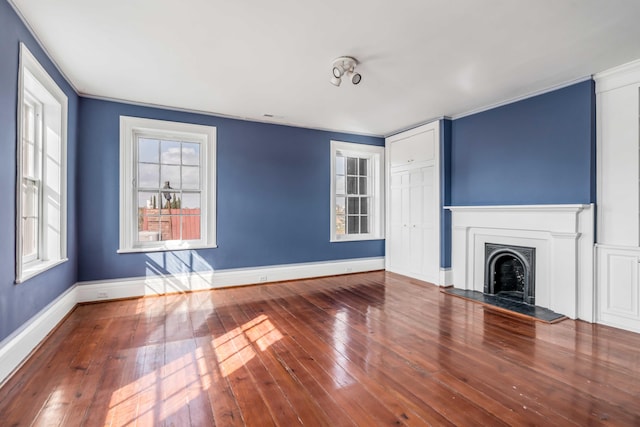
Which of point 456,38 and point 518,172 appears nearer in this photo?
point 456,38

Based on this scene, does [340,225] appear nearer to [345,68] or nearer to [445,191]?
[445,191]

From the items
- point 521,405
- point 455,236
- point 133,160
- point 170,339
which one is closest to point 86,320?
point 170,339

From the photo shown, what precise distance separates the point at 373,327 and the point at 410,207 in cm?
290

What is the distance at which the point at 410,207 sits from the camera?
5.59 m

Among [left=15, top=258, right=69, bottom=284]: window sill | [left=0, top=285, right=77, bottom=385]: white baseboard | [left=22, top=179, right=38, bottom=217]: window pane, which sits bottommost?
[left=0, top=285, right=77, bottom=385]: white baseboard

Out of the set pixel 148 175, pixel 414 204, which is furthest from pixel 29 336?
pixel 414 204

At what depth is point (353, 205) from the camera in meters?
6.07

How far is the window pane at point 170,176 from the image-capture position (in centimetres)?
456

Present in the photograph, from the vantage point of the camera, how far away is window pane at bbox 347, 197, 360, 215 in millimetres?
6023

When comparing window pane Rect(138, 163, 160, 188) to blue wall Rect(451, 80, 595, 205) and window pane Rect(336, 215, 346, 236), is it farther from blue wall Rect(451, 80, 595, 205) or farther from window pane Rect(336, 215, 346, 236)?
blue wall Rect(451, 80, 595, 205)

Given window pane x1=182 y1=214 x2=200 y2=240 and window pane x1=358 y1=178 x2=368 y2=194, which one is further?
window pane x1=358 y1=178 x2=368 y2=194

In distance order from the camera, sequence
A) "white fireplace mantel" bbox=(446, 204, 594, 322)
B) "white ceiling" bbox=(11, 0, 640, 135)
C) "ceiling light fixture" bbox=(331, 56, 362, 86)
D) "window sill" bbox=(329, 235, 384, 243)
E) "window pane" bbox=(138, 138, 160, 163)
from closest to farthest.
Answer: "white ceiling" bbox=(11, 0, 640, 135) < "ceiling light fixture" bbox=(331, 56, 362, 86) < "white fireplace mantel" bbox=(446, 204, 594, 322) < "window pane" bbox=(138, 138, 160, 163) < "window sill" bbox=(329, 235, 384, 243)

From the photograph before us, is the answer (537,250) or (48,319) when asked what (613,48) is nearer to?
(537,250)

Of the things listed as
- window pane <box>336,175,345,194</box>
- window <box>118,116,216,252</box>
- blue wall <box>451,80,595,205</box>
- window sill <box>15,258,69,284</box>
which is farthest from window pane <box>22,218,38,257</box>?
blue wall <box>451,80,595,205</box>
